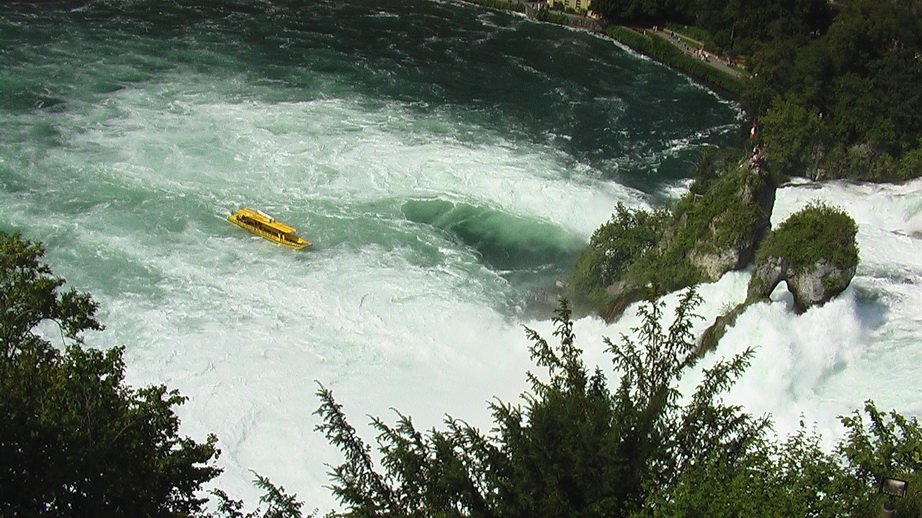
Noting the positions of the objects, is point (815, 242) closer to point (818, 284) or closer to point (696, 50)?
point (818, 284)

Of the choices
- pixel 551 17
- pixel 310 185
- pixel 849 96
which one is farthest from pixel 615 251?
pixel 551 17

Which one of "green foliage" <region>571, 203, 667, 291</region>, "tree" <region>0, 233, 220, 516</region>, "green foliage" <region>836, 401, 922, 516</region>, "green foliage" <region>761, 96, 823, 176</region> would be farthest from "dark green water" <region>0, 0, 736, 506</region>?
"green foliage" <region>836, 401, 922, 516</region>

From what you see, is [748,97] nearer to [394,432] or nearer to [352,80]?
[352,80]

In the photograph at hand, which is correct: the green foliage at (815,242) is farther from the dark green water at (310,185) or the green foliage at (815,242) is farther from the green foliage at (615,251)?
the dark green water at (310,185)

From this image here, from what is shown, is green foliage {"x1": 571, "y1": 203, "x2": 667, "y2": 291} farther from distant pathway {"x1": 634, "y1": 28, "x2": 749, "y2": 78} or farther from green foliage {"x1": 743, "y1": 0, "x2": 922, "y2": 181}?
distant pathway {"x1": 634, "y1": 28, "x2": 749, "y2": 78}

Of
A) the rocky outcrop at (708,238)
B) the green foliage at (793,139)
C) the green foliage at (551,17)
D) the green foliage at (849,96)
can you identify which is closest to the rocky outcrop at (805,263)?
the rocky outcrop at (708,238)

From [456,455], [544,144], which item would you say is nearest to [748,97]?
[544,144]
